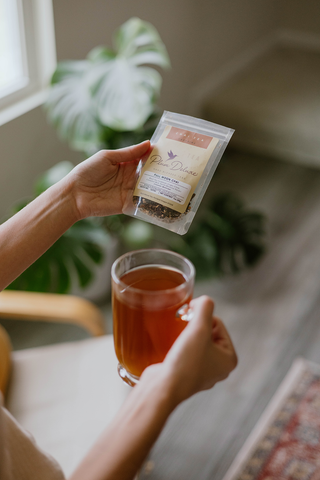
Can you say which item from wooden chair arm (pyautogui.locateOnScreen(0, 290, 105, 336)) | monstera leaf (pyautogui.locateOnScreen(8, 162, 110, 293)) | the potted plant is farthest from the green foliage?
wooden chair arm (pyautogui.locateOnScreen(0, 290, 105, 336))

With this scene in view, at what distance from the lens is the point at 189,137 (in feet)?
2.31

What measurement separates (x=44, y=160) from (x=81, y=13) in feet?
2.23

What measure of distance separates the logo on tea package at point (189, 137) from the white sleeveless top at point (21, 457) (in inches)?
18.1

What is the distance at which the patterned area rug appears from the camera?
1459 mm

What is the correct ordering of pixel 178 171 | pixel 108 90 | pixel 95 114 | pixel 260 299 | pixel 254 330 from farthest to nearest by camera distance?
pixel 260 299, pixel 254 330, pixel 95 114, pixel 108 90, pixel 178 171

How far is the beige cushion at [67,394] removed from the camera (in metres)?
1.09

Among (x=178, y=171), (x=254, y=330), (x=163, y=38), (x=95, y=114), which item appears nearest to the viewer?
(x=178, y=171)

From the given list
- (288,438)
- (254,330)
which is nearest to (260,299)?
(254,330)

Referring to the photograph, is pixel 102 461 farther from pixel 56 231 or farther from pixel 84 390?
pixel 84 390

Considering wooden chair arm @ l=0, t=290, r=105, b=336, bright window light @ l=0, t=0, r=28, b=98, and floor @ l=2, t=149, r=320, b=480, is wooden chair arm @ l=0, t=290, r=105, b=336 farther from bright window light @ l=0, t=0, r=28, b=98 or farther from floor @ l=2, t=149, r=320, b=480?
bright window light @ l=0, t=0, r=28, b=98

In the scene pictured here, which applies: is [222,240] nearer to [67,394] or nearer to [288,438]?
[288,438]

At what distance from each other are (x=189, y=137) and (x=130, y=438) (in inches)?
17.6

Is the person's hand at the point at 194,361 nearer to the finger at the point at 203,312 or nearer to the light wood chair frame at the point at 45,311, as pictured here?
the finger at the point at 203,312

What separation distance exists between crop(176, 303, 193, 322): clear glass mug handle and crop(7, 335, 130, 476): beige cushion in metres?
0.65
